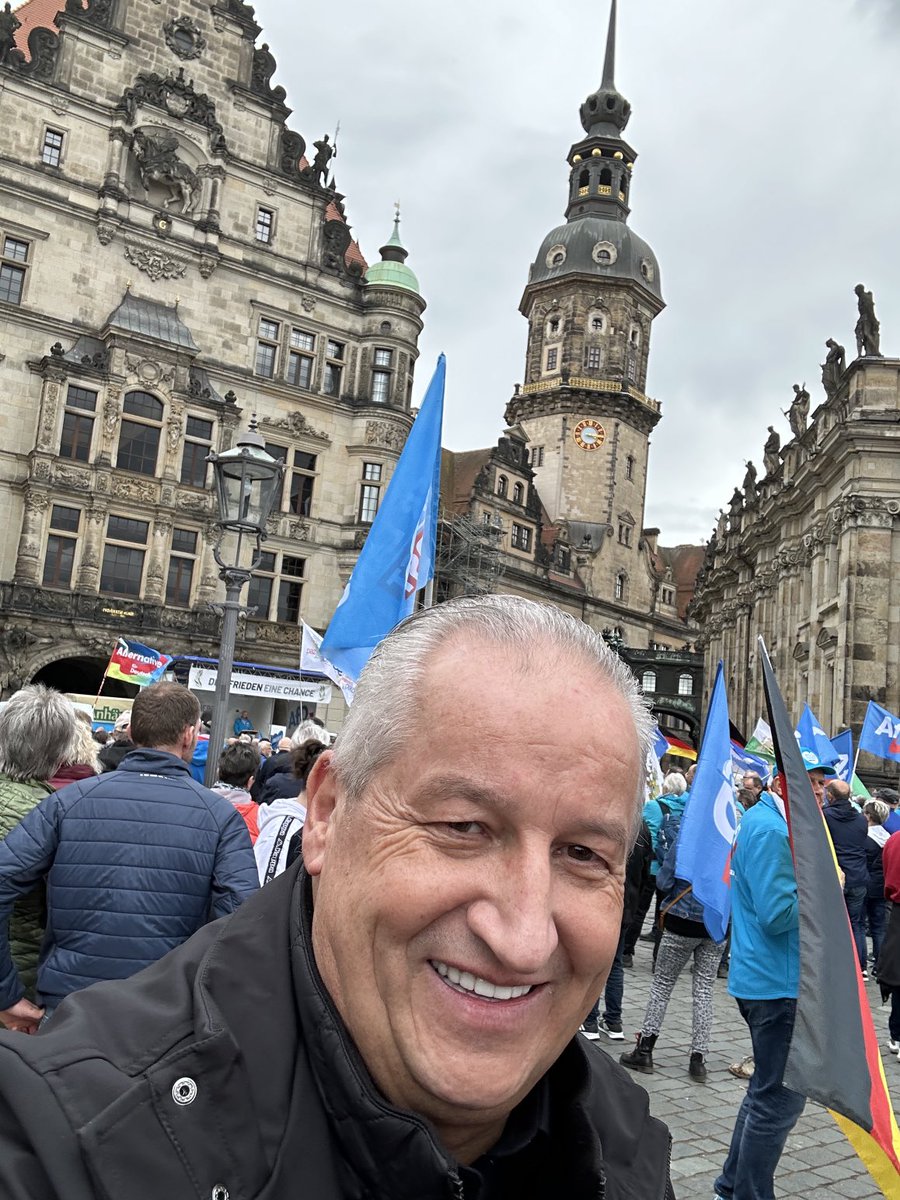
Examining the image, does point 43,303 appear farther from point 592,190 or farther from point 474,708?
point 592,190

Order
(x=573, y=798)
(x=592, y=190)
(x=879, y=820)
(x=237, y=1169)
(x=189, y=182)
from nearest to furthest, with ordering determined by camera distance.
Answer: (x=237, y=1169), (x=573, y=798), (x=879, y=820), (x=189, y=182), (x=592, y=190)

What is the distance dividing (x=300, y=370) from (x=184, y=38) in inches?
409

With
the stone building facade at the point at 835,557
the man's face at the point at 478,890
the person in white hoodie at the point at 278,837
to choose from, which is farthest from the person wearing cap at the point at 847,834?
the stone building facade at the point at 835,557

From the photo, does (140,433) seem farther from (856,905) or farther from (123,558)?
(856,905)

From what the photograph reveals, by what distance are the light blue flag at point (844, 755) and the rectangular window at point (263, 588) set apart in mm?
19376

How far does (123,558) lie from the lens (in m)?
28.4

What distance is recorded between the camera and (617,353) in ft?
180

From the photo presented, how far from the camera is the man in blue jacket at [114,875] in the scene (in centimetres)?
328

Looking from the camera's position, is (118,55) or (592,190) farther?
(592,190)

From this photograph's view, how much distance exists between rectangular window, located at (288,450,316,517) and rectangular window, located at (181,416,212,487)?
3.08 metres

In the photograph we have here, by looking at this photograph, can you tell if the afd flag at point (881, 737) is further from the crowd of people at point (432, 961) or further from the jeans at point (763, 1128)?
the crowd of people at point (432, 961)

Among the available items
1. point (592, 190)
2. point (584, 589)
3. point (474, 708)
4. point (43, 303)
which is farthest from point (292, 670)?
point (592, 190)

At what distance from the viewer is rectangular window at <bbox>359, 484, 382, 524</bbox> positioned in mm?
32594

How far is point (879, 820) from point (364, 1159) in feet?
37.7
